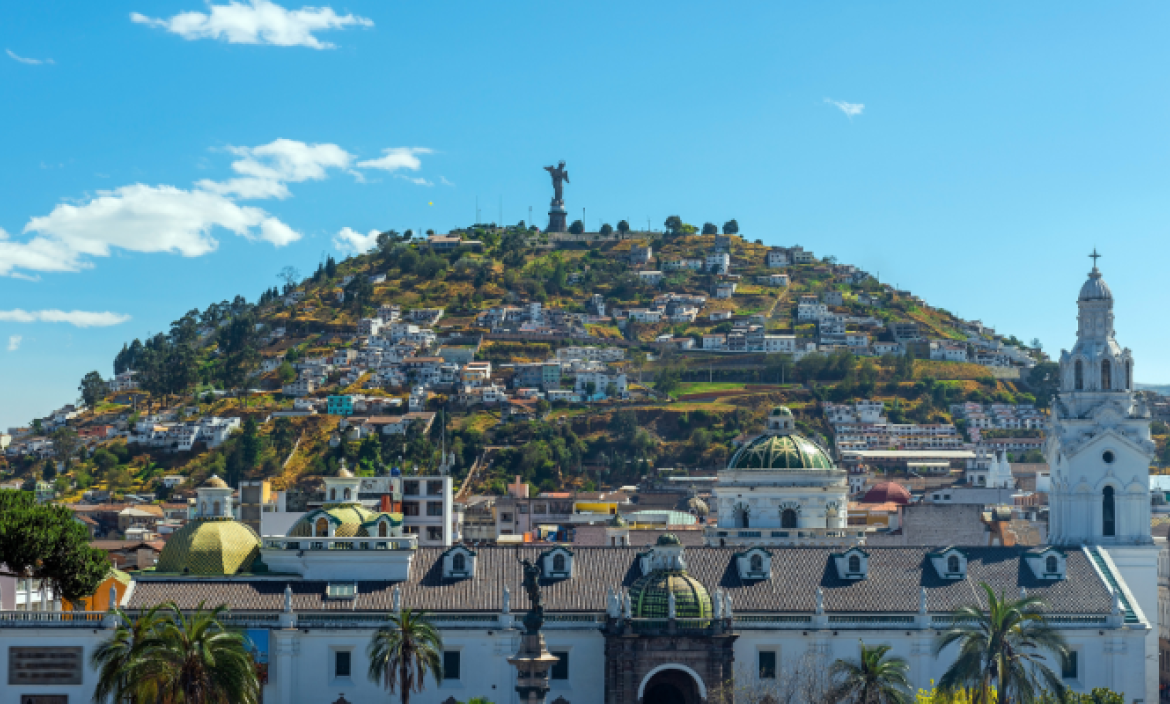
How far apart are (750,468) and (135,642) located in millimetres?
42559

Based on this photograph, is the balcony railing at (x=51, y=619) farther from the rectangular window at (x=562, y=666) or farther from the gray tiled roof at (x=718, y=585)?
the rectangular window at (x=562, y=666)

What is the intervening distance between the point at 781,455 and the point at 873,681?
1179 inches

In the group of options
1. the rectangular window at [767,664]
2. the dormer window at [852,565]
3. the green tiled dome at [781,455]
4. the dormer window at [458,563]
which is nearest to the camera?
the rectangular window at [767,664]

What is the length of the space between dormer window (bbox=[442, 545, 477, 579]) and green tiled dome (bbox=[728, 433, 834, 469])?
22.7 m

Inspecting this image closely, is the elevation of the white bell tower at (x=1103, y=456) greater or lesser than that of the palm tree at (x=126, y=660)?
greater

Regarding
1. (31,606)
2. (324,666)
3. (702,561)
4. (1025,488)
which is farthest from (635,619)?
(1025,488)

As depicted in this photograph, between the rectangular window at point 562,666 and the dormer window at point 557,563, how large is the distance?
14.0 feet

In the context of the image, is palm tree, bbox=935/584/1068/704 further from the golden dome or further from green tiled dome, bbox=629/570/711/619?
the golden dome

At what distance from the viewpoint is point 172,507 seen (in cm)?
18550

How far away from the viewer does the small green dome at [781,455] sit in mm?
90438

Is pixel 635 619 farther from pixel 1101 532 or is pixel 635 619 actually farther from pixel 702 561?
pixel 1101 532

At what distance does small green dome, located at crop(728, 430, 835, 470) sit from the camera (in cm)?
9044

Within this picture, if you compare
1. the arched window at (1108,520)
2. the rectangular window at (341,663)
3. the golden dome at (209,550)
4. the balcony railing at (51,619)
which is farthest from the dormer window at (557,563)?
the arched window at (1108,520)

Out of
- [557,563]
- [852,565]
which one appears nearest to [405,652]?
[557,563]
